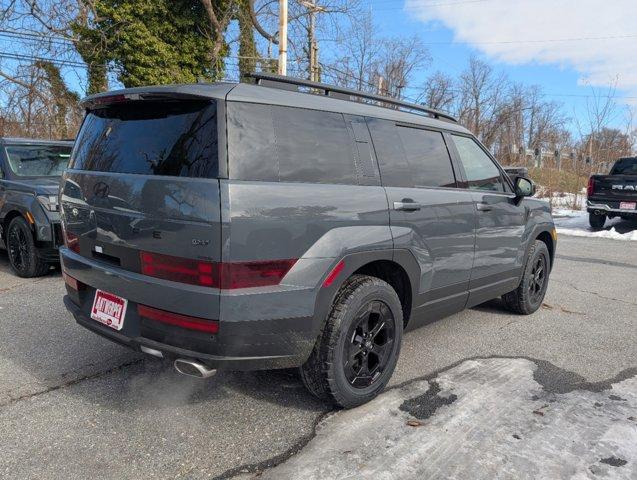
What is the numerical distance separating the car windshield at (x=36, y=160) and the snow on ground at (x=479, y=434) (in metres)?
5.73

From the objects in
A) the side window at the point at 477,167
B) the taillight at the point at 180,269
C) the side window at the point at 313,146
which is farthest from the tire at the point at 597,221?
the taillight at the point at 180,269

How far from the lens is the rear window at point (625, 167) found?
1344 centimetres

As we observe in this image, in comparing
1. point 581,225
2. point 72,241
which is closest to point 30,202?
point 72,241

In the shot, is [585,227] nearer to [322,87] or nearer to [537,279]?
[537,279]

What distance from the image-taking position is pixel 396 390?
338 centimetres

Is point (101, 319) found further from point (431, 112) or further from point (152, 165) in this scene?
point (431, 112)

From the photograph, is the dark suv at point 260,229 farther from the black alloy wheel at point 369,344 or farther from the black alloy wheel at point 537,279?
the black alloy wheel at point 537,279

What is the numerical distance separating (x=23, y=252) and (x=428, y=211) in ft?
17.1

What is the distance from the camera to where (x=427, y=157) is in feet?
12.1

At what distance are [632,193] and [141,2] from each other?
16647 millimetres

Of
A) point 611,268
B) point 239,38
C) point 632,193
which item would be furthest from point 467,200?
point 239,38

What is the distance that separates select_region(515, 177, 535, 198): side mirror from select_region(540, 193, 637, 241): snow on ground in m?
9.23

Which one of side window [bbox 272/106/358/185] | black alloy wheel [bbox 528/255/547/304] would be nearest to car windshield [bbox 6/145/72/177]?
side window [bbox 272/106/358/185]

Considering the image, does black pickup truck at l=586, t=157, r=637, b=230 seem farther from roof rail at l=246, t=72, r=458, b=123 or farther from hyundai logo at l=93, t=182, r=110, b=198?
hyundai logo at l=93, t=182, r=110, b=198
